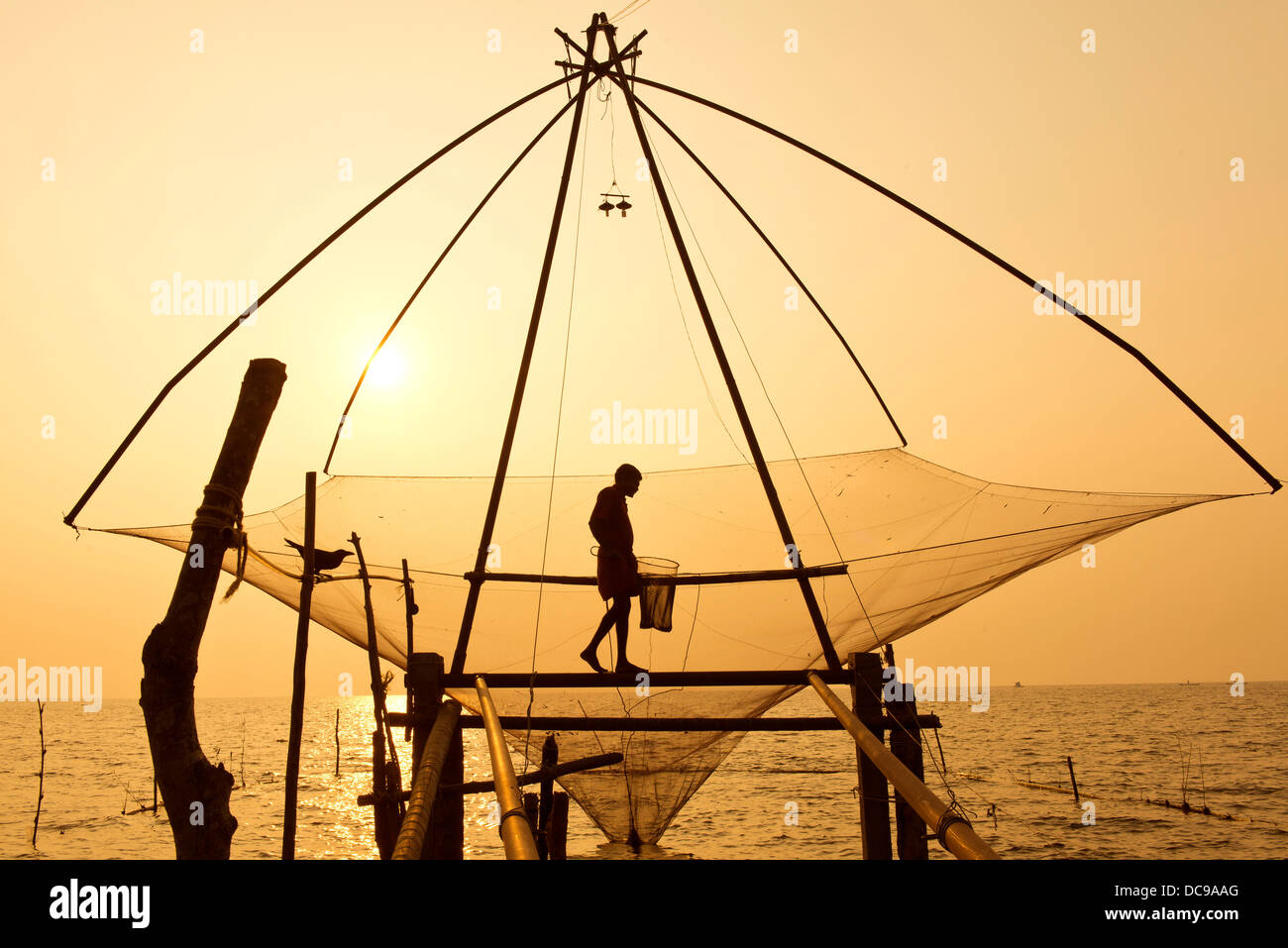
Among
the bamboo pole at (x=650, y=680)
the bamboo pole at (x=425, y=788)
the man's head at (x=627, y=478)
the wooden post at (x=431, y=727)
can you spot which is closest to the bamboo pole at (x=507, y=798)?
the bamboo pole at (x=425, y=788)

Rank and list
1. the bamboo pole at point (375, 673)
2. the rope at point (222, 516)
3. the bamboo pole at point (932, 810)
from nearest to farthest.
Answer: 1. the bamboo pole at point (932, 810)
2. the rope at point (222, 516)
3. the bamboo pole at point (375, 673)

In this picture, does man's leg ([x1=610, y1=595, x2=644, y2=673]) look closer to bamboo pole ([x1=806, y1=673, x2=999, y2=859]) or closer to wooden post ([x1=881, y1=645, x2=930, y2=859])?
wooden post ([x1=881, y1=645, x2=930, y2=859])

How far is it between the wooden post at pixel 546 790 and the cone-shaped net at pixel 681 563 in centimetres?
10

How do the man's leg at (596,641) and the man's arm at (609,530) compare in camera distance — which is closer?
the man's leg at (596,641)

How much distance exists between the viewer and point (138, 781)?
47.6m

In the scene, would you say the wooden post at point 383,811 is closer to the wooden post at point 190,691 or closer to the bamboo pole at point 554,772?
the bamboo pole at point 554,772

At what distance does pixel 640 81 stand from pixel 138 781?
1977 inches

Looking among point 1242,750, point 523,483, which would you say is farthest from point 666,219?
point 1242,750

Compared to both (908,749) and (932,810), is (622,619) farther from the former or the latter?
(932,810)

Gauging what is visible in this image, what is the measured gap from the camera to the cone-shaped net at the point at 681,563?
6367mm

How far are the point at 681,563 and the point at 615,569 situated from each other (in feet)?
5.58

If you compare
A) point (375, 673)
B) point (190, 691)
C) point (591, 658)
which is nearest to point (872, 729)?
point (591, 658)

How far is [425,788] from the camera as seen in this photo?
4.01 metres
